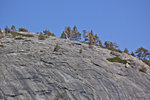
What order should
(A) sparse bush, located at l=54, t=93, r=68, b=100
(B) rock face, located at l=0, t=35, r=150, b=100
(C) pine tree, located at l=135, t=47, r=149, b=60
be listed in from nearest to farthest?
1. (A) sparse bush, located at l=54, t=93, r=68, b=100
2. (B) rock face, located at l=0, t=35, r=150, b=100
3. (C) pine tree, located at l=135, t=47, r=149, b=60

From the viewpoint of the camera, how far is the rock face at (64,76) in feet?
106

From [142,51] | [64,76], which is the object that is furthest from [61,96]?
[142,51]

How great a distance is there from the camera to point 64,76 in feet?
119

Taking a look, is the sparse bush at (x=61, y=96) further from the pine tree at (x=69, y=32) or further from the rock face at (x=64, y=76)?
the pine tree at (x=69, y=32)

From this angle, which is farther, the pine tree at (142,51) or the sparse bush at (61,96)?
the pine tree at (142,51)

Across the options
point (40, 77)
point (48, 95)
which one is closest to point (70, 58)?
point (40, 77)

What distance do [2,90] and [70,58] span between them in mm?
17762

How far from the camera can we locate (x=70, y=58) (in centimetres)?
4325

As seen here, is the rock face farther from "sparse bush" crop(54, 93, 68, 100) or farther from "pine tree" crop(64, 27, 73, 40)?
"pine tree" crop(64, 27, 73, 40)

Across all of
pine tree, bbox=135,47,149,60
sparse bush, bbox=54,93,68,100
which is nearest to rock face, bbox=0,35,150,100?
sparse bush, bbox=54,93,68,100

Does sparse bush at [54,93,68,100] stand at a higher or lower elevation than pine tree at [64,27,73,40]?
lower

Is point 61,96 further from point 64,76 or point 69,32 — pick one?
point 69,32

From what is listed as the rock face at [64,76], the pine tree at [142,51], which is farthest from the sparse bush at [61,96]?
the pine tree at [142,51]

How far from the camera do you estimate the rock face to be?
1276 inches
